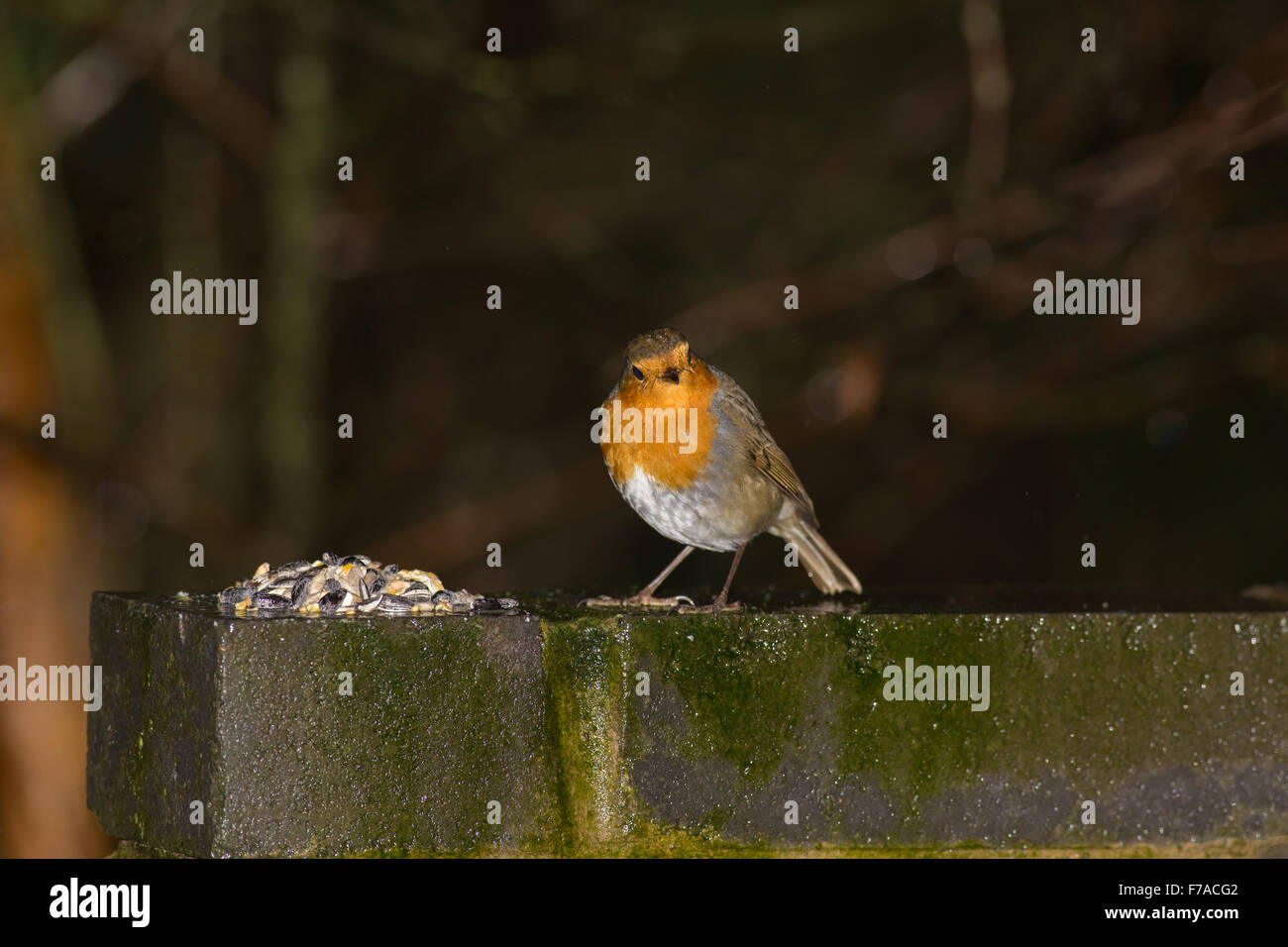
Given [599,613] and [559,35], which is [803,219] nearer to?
[559,35]

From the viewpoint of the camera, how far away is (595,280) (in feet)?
26.2

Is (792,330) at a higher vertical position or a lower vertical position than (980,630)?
higher

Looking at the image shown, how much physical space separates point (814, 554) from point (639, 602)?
88 cm

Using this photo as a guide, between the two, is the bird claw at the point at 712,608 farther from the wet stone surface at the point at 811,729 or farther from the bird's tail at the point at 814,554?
the bird's tail at the point at 814,554

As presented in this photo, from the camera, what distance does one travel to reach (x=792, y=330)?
26.8 ft

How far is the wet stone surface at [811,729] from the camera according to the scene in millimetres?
3400

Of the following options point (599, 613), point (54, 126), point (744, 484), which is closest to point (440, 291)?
point (54, 126)

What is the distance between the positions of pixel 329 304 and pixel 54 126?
2.09 m

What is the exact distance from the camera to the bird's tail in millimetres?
4621

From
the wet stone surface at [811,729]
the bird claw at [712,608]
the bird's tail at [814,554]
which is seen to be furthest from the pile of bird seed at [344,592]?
the bird's tail at [814,554]

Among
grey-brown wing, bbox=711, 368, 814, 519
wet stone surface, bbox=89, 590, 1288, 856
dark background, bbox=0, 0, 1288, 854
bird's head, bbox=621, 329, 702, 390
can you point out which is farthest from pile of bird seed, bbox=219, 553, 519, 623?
dark background, bbox=0, 0, 1288, 854

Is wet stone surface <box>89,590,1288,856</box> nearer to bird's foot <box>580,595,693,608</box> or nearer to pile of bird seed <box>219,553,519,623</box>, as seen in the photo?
pile of bird seed <box>219,553,519,623</box>

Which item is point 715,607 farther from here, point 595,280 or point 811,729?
point 595,280

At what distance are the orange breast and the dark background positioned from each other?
7.79 ft
